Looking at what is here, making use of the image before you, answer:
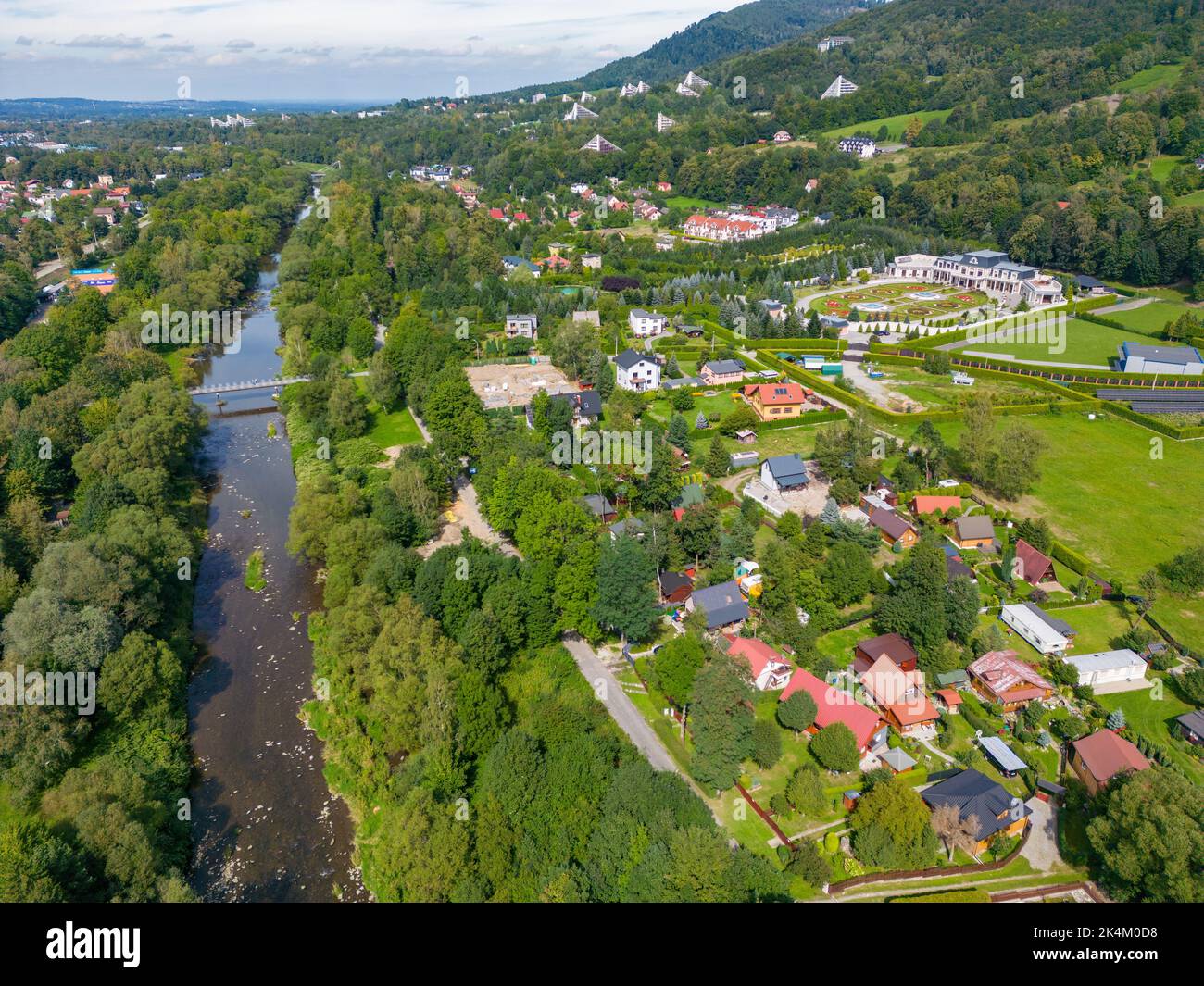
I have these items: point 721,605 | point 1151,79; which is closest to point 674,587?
point 721,605

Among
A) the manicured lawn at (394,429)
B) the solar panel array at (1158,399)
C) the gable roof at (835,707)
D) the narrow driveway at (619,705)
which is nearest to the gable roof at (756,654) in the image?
the gable roof at (835,707)

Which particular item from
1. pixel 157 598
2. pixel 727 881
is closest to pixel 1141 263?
pixel 727 881

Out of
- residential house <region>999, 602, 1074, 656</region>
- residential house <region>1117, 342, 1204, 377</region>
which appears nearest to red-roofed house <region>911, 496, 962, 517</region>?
residential house <region>999, 602, 1074, 656</region>

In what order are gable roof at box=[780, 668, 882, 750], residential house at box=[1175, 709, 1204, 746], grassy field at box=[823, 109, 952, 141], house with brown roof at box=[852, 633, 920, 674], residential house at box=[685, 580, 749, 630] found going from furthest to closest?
grassy field at box=[823, 109, 952, 141], residential house at box=[685, 580, 749, 630], house with brown roof at box=[852, 633, 920, 674], gable roof at box=[780, 668, 882, 750], residential house at box=[1175, 709, 1204, 746]

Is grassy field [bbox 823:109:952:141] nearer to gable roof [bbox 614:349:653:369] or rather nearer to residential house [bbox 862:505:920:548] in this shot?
gable roof [bbox 614:349:653:369]

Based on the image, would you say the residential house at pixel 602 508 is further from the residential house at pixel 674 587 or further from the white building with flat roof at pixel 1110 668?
the white building with flat roof at pixel 1110 668

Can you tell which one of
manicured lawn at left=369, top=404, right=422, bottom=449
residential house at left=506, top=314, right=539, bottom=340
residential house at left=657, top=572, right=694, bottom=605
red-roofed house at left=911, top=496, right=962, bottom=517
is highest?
residential house at left=506, top=314, right=539, bottom=340

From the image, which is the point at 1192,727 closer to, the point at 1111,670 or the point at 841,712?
the point at 1111,670
